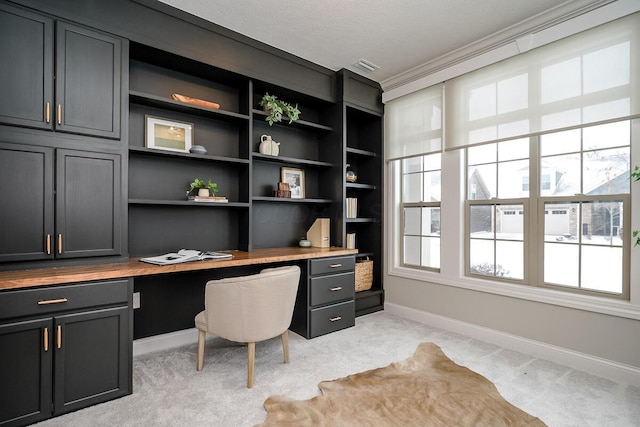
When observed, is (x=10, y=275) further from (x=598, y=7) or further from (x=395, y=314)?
(x=598, y=7)

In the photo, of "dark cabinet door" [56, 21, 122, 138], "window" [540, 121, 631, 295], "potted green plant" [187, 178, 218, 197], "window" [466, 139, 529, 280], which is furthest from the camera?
"window" [466, 139, 529, 280]

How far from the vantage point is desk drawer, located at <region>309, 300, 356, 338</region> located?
306 centimetres

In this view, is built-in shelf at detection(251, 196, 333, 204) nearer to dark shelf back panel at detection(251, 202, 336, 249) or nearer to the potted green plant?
dark shelf back panel at detection(251, 202, 336, 249)

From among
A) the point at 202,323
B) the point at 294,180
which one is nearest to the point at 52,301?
the point at 202,323

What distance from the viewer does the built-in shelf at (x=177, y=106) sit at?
247 centimetres

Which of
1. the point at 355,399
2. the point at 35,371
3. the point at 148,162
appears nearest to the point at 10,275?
the point at 35,371

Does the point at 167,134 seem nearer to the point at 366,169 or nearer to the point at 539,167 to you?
the point at 366,169

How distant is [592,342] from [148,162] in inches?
151

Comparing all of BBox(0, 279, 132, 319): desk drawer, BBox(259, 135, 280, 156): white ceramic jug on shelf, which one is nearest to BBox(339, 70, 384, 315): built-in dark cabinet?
BBox(259, 135, 280, 156): white ceramic jug on shelf

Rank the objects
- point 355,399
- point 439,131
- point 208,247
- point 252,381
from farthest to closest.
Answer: point 439,131, point 208,247, point 252,381, point 355,399

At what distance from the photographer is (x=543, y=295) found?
268cm

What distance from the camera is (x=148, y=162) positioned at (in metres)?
2.74

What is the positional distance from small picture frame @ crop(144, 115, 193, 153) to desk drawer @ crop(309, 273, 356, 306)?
172 cm

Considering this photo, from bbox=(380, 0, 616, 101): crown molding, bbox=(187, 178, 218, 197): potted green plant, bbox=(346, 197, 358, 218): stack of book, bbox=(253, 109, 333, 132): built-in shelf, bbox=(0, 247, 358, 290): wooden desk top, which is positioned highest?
bbox=(380, 0, 616, 101): crown molding
